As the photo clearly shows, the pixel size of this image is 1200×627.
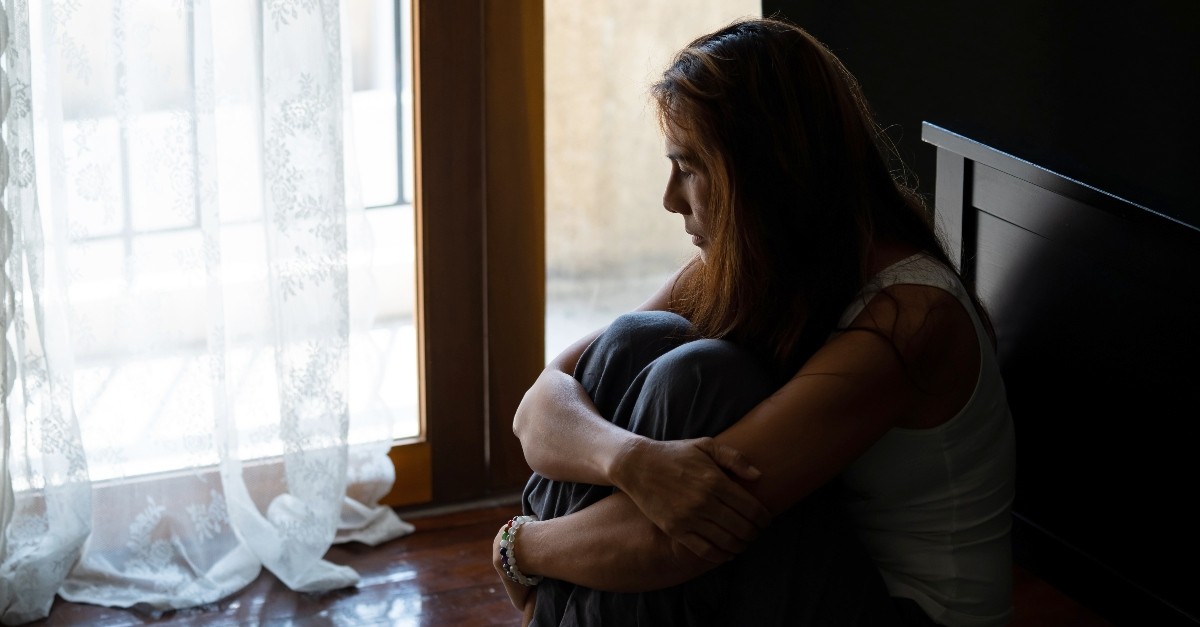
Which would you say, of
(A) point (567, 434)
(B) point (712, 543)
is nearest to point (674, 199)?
(A) point (567, 434)

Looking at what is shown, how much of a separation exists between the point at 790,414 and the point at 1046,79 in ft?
2.89

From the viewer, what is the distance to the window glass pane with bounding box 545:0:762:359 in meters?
2.47

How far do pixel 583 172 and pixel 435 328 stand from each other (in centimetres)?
41

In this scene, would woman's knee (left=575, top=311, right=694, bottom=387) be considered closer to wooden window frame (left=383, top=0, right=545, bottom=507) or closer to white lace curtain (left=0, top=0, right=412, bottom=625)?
white lace curtain (left=0, top=0, right=412, bottom=625)

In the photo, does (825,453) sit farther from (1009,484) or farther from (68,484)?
(68,484)

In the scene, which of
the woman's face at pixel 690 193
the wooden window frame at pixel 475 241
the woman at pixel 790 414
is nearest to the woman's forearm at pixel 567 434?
the woman at pixel 790 414

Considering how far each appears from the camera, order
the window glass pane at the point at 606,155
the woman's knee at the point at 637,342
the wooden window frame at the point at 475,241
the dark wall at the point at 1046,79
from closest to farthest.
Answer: the woman's knee at the point at 637,342 < the dark wall at the point at 1046,79 < the wooden window frame at the point at 475,241 < the window glass pane at the point at 606,155

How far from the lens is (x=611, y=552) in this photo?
4.80 ft

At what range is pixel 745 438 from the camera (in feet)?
4.58

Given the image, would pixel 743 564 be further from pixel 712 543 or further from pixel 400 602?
pixel 400 602

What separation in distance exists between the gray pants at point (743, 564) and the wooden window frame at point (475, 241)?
0.99m

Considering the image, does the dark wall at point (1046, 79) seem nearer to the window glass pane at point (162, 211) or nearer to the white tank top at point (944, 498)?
the white tank top at point (944, 498)

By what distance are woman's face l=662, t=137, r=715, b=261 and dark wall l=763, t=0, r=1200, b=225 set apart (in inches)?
26.8

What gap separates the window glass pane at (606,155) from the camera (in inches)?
97.3
